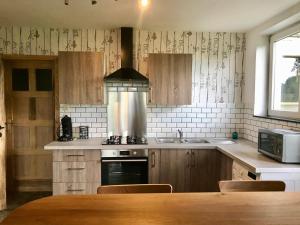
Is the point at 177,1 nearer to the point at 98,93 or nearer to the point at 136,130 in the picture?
the point at 98,93

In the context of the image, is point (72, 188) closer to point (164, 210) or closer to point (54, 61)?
point (54, 61)

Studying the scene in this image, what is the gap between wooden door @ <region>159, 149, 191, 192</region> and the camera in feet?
10.8

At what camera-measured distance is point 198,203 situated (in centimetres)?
131

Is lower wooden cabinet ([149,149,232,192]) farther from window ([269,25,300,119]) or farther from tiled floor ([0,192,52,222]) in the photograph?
tiled floor ([0,192,52,222])

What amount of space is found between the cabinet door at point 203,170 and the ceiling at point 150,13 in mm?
1668

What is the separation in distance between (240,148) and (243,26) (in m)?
1.65

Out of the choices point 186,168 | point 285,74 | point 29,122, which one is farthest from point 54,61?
point 285,74

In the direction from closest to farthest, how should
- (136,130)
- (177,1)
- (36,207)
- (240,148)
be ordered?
(36,207) < (177,1) < (240,148) < (136,130)

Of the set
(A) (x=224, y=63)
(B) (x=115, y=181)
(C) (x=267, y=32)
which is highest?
(C) (x=267, y=32)

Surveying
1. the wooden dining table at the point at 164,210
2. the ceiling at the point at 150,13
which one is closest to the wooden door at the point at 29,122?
the ceiling at the point at 150,13

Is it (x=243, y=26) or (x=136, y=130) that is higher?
(x=243, y=26)

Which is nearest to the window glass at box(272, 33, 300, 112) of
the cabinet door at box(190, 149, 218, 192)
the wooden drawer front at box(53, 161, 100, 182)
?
the cabinet door at box(190, 149, 218, 192)

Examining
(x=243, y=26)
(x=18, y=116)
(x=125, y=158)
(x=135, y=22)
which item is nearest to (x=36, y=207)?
(x=125, y=158)

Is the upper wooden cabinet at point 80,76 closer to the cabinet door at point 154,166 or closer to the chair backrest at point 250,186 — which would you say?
the cabinet door at point 154,166
